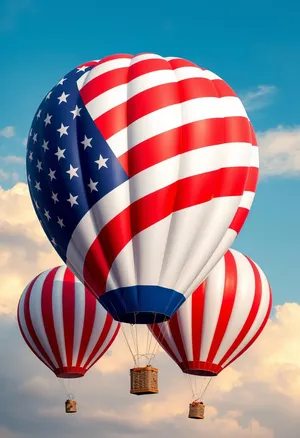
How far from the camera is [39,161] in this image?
35062 millimetres

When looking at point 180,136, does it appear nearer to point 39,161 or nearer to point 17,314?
point 39,161

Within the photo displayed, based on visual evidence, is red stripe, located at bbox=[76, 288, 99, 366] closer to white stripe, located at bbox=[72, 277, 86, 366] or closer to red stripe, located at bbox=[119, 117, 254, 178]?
white stripe, located at bbox=[72, 277, 86, 366]

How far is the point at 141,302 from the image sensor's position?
33656 mm

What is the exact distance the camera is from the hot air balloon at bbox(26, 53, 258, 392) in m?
33.7

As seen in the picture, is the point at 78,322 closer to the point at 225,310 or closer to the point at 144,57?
the point at 225,310

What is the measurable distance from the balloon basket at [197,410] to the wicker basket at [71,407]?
15.2 ft

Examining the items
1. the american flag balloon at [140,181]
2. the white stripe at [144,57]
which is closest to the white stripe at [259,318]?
the american flag balloon at [140,181]

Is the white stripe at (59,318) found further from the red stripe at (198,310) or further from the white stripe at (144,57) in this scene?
the white stripe at (144,57)

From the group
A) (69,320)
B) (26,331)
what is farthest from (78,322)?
(26,331)

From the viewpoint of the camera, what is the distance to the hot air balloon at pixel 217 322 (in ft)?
138

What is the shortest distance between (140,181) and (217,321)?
9688mm

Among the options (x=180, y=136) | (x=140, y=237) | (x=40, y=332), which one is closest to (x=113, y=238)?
(x=140, y=237)

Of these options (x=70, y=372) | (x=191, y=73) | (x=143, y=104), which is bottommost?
(x=70, y=372)

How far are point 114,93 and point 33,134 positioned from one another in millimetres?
2811
